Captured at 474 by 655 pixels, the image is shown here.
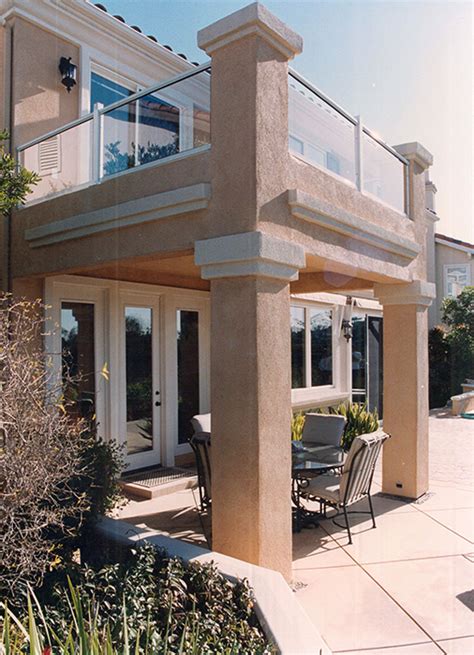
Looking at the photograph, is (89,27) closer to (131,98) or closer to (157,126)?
(131,98)

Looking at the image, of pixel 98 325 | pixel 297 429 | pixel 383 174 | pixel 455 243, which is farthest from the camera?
pixel 455 243

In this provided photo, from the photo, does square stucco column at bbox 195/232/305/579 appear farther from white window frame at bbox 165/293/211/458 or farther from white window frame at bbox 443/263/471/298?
white window frame at bbox 443/263/471/298

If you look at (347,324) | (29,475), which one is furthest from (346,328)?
(29,475)

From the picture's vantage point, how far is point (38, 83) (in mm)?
8391

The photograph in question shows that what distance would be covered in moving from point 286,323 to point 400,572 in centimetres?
312

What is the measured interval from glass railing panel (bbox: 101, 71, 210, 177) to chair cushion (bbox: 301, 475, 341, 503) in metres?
4.58

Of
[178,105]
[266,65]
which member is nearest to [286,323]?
[266,65]

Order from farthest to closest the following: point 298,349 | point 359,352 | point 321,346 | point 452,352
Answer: point 452,352 → point 359,352 → point 321,346 → point 298,349

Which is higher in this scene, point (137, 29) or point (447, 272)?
point (137, 29)

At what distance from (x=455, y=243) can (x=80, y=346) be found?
19428mm

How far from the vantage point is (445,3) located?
5.37 m

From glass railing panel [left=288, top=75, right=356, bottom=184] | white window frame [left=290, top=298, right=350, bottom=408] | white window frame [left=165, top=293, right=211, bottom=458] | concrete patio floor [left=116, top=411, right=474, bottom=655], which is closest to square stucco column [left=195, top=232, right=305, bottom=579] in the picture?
concrete patio floor [left=116, top=411, right=474, bottom=655]

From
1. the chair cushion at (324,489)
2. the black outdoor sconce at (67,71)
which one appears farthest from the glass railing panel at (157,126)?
the chair cushion at (324,489)

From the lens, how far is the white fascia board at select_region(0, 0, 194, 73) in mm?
8164
